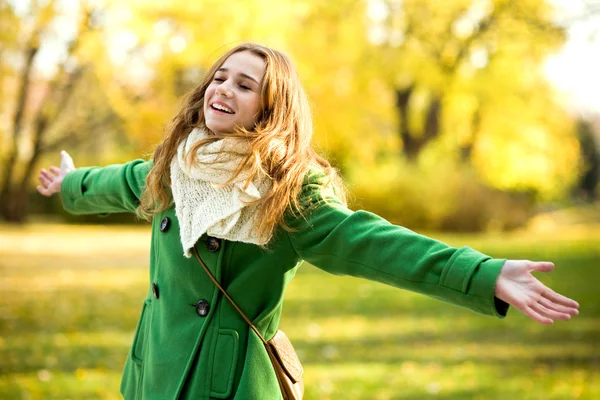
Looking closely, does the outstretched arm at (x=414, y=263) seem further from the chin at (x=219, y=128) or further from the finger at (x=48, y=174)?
the finger at (x=48, y=174)

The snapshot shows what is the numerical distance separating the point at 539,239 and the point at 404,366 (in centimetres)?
1457

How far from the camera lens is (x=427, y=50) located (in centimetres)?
1858

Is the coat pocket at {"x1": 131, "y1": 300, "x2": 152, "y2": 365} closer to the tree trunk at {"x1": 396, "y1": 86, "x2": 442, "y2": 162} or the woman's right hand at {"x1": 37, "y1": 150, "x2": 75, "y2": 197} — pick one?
the woman's right hand at {"x1": 37, "y1": 150, "x2": 75, "y2": 197}

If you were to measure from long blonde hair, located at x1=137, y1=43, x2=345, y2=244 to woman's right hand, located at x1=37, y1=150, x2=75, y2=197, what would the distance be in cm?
78

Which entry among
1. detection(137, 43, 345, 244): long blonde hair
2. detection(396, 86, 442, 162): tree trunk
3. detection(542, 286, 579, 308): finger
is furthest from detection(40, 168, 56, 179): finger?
detection(396, 86, 442, 162): tree trunk

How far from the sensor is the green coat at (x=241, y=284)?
2227 millimetres

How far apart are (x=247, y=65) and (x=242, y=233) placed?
0.54 m

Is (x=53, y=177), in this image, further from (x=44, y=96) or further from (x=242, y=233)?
→ (x=44, y=96)

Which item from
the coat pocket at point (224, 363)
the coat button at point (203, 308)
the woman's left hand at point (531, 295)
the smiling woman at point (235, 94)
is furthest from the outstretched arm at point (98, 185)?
the woman's left hand at point (531, 295)

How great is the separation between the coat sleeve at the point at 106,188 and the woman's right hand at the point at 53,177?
73 millimetres

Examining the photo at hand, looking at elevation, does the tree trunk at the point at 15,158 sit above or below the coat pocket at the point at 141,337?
below

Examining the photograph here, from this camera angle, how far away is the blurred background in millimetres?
6332

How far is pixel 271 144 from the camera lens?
237cm

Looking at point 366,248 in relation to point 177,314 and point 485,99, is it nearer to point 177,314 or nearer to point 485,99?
point 177,314
